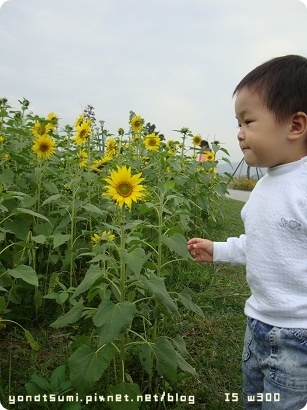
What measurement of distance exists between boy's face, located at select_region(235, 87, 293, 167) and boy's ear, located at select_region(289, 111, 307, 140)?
12 mm

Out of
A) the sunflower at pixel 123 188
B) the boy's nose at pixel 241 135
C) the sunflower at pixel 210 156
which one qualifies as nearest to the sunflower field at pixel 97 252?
the sunflower at pixel 123 188

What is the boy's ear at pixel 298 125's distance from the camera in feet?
3.22

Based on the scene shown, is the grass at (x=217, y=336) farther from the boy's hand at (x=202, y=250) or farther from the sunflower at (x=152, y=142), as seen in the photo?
the sunflower at (x=152, y=142)

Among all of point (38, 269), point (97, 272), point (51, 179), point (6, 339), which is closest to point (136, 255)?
point (97, 272)

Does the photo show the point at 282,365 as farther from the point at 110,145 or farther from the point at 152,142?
the point at 152,142

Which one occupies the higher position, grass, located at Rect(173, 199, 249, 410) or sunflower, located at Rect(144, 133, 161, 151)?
sunflower, located at Rect(144, 133, 161, 151)

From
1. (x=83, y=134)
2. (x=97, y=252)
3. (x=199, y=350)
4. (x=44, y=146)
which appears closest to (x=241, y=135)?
(x=97, y=252)

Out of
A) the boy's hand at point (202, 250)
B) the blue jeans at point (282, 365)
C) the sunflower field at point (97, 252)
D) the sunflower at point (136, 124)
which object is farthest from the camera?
the sunflower at point (136, 124)

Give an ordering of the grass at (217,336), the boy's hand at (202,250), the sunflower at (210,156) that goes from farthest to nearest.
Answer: the sunflower at (210,156) → the grass at (217,336) → the boy's hand at (202,250)

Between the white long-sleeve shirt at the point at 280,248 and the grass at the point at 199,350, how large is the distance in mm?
243

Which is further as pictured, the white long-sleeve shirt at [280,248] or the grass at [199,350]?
the grass at [199,350]

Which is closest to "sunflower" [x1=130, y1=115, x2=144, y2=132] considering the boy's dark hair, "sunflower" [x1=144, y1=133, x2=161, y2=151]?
"sunflower" [x1=144, y1=133, x2=161, y2=151]

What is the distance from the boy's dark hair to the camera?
3.22 ft

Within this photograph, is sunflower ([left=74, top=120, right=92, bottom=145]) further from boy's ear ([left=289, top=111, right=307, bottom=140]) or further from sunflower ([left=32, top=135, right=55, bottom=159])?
boy's ear ([left=289, top=111, right=307, bottom=140])
